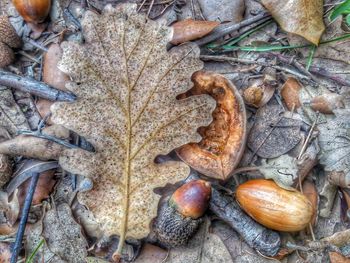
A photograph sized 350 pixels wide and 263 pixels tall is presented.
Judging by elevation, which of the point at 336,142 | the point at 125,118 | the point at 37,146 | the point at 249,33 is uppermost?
the point at 249,33

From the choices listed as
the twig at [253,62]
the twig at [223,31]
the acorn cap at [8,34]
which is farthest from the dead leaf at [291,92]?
the acorn cap at [8,34]

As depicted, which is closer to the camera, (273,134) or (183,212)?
(183,212)

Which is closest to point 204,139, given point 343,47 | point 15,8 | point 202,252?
point 202,252

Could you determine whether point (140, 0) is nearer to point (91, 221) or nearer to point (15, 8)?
point (15, 8)

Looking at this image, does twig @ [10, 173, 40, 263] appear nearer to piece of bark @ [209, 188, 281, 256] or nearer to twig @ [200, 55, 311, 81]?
piece of bark @ [209, 188, 281, 256]

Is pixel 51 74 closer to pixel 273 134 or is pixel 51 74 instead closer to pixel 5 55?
pixel 5 55

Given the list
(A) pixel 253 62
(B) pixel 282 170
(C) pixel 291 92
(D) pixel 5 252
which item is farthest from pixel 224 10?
(D) pixel 5 252
